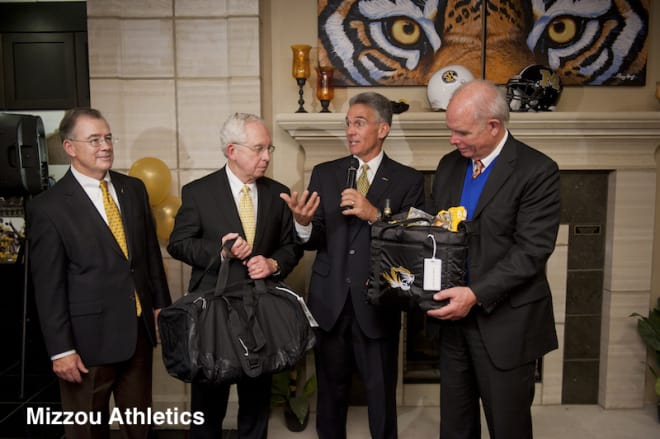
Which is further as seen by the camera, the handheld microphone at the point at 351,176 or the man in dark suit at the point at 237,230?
the handheld microphone at the point at 351,176

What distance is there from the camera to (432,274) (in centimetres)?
181

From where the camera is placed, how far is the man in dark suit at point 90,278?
1.96 meters

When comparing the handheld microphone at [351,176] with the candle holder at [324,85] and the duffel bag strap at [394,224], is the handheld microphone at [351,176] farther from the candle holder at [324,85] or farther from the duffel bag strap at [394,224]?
the candle holder at [324,85]

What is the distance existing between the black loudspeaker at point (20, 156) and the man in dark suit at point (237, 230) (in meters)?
1.78

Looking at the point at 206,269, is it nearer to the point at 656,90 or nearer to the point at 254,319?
the point at 254,319

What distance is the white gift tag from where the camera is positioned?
1.80m

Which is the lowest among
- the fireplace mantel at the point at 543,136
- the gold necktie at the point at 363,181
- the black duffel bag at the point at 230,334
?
the black duffel bag at the point at 230,334

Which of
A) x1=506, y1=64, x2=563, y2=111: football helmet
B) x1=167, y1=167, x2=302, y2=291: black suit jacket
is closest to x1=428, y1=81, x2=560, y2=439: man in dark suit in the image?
x1=167, y1=167, x2=302, y2=291: black suit jacket

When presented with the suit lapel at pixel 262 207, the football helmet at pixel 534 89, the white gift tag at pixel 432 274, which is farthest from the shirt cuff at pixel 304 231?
the football helmet at pixel 534 89

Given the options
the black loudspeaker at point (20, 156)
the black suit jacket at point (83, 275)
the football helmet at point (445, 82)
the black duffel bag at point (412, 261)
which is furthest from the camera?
the black loudspeaker at point (20, 156)

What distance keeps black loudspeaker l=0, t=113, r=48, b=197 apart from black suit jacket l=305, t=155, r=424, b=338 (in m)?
2.10

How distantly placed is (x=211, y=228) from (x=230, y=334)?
461 millimetres

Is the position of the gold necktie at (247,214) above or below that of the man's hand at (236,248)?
above

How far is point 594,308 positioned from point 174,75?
275 cm
